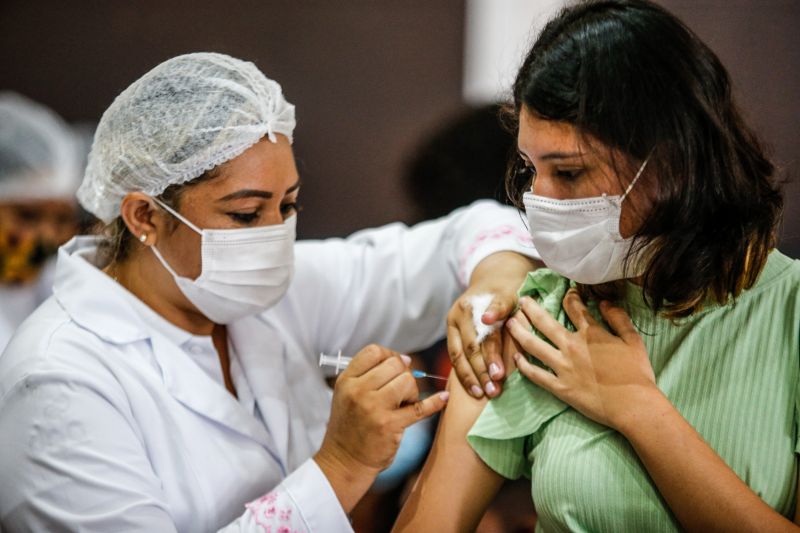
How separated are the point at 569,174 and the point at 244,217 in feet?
2.29

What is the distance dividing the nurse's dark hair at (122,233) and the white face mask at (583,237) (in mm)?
667

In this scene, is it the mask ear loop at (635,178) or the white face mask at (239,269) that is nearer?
the mask ear loop at (635,178)

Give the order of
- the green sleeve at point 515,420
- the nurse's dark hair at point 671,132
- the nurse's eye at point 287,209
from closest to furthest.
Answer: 1. the nurse's dark hair at point 671,132
2. the green sleeve at point 515,420
3. the nurse's eye at point 287,209

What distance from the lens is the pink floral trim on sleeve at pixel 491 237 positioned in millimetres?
1899

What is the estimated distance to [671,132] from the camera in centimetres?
122

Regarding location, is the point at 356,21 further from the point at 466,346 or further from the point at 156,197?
the point at 466,346

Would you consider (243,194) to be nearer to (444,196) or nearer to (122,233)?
(122,233)

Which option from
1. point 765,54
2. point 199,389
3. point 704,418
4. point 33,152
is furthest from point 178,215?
point 33,152

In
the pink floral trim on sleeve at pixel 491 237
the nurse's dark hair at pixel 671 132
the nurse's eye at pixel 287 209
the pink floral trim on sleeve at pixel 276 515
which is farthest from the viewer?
the pink floral trim on sleeve at pixel 491 237

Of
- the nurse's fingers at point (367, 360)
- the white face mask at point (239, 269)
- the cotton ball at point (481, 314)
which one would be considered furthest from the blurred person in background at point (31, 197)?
the cotton ball at point (481, 314)

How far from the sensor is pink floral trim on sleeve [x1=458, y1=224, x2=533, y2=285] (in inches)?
74.8

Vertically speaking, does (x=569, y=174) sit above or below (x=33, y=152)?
above

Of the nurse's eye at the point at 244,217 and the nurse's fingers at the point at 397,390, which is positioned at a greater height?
the nurse's eye at the point at 244,217

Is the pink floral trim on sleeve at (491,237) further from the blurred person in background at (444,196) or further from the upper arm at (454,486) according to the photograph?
the upper arm at (454,486)
